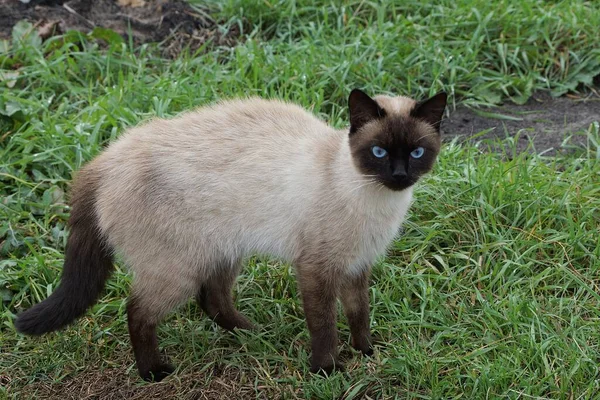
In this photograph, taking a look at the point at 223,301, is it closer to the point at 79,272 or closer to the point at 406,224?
the point at 79,272

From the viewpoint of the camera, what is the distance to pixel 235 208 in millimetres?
4270

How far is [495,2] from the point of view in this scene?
270 inches

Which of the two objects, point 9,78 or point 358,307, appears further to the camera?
point 9,78

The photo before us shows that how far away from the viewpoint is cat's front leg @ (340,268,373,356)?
4.46 meters

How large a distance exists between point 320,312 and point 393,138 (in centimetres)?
91

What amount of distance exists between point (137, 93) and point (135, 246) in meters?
2.11

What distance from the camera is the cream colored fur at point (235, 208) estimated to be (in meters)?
4.18

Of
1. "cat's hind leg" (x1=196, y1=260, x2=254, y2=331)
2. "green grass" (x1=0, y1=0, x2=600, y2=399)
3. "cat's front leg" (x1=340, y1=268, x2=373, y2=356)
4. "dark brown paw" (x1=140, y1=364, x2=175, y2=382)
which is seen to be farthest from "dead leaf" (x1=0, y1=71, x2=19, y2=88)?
"cat's front leg" (x1=340, y1=268, x2=373, y2=356)

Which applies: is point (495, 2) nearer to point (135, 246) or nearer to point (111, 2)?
point (111, 2)

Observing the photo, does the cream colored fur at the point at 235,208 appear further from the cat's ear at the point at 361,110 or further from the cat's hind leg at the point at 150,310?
the cat's ear at the point at 361,110

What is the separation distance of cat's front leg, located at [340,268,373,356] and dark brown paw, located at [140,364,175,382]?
0.97 m

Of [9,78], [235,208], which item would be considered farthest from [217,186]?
[9,78]

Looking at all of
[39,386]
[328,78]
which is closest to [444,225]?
[328,78]

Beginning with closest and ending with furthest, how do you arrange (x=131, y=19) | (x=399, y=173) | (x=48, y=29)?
(x=399, y=173), (x=48, y=29), (x=131, y=19)
